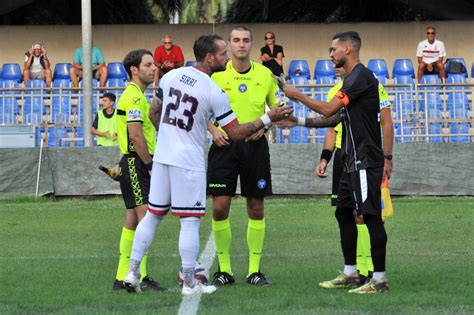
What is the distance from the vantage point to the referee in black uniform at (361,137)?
8.47 meters

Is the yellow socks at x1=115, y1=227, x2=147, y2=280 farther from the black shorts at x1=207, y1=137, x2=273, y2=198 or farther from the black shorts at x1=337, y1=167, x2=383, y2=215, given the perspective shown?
the black shorts at x1=337, y1=167, x2=383, y2=215

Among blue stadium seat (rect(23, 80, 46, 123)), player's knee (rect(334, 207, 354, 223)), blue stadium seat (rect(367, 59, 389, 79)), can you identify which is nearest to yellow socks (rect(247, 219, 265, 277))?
player's knee (rect(334, 207, 354, 223))

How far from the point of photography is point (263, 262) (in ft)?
35.9

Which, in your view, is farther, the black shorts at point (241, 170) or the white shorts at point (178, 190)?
the black shorts at point (241, 170)

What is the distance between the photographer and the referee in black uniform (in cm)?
847

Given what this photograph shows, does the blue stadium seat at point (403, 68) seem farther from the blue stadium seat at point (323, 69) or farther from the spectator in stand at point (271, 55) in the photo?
the spectator in stand at point (271, 55)

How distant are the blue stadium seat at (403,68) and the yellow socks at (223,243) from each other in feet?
57.5

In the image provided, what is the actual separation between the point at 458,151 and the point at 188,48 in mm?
10772

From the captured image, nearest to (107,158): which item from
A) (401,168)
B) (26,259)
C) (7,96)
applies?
(7,96)

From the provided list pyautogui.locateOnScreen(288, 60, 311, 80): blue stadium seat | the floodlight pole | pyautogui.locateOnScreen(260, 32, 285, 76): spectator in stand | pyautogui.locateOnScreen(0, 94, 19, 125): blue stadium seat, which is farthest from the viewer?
pyautogui.locateOnScreen(288, 60, 311, 80): blue stadium seat

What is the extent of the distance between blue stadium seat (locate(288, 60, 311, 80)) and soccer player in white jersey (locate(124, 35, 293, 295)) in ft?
57.8

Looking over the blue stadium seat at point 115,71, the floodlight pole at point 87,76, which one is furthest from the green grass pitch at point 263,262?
the blue stadium seat at point 115,71

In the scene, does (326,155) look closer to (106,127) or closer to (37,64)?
(106,127)

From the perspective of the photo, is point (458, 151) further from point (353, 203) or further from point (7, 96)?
point (353, 203)
